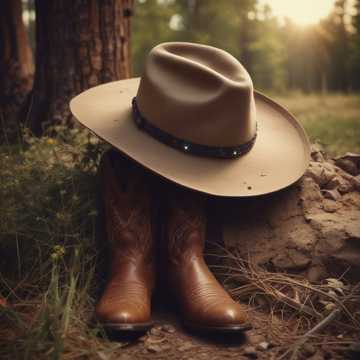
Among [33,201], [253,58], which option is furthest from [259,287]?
[253,58]

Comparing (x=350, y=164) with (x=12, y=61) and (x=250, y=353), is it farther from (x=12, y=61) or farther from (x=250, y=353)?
(x=12, y=61)

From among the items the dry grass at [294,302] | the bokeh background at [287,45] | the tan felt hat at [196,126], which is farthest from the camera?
the bokeh background at [287,45]

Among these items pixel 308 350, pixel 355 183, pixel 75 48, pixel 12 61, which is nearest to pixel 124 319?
pixel 308 350

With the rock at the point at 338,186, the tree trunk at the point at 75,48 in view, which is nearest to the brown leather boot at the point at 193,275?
the rock at the point at 338,186

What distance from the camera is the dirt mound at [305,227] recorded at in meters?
2.08

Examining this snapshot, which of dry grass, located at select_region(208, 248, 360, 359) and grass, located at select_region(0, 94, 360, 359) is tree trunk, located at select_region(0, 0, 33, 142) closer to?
grass, located at select_region(0, 94, 360, 359)

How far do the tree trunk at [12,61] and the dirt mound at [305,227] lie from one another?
2338 millimetres

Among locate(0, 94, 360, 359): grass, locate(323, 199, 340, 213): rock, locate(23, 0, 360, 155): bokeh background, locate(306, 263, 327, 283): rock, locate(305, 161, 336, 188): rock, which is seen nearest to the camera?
locate(0, 94, 360, 359): grass

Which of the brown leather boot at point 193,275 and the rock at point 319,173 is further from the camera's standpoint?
the rock at point 319,173

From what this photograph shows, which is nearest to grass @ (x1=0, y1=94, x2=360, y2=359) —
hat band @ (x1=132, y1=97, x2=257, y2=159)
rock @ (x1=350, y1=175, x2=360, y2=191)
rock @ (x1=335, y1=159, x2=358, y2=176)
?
hat band @ (x1=132, y1=97, x2=257, y2=159)

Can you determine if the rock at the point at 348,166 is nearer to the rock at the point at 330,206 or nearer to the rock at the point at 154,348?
the rock at the point at 330,206

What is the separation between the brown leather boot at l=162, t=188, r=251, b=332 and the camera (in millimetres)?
1729

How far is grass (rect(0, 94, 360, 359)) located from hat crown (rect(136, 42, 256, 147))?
571mm

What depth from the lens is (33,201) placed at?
87.1 inches
